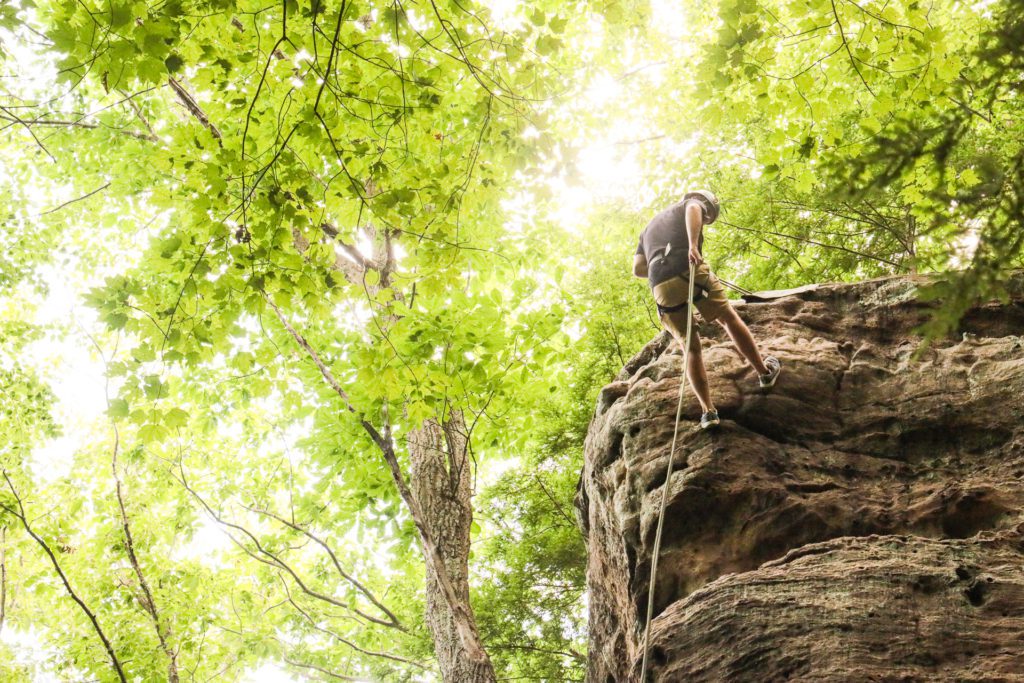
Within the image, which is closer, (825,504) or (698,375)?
(825,504)

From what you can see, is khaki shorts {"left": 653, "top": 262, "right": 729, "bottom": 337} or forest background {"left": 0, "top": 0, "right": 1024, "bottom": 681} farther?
khaki shorts {"left": 653, "top": 262, "right": 729, "bottom": 337}

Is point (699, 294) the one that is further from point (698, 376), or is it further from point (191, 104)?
point (191, 104)

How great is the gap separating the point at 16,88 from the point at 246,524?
30.9 ft

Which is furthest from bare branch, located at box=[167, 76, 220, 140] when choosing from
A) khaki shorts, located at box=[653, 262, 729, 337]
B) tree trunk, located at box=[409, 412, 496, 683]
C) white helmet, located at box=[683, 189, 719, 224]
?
white helmet, located at box=[683, 189, 719, 224]

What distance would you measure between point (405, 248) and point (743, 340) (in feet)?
9.72

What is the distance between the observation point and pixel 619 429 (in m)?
5.73

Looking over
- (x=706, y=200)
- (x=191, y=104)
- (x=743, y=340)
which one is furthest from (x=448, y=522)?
(x=191, y=104)

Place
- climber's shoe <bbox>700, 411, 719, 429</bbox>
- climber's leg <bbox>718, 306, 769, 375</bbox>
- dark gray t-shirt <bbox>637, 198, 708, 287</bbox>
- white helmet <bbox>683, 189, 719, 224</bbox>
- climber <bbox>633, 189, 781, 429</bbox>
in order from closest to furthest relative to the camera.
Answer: climber's shoe <bbox>700, 411, 719, 429</bbox>
climber <bbox>633, 189, 781, 429</bbox>
climber's leg <bbox>718, 306, 769, 375</bbox>
dark gray t-shirt <bbox>637, 198, 708, 287</bbox>
white helmet <bbox>683, 189, 719, 224</bbox>

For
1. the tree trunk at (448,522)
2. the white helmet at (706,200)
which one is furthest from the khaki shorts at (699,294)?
the tree trunk at (448,522)

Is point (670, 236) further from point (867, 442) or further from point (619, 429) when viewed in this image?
point (867, 442)

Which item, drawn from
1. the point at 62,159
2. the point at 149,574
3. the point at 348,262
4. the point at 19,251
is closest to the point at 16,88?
Result: the point at 62,159

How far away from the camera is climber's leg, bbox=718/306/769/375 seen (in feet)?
17.8

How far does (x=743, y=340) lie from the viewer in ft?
17.9

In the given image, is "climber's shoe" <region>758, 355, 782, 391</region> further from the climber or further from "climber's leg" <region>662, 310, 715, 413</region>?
"climber's leg" <region>662, 310, 715, 413</region>
